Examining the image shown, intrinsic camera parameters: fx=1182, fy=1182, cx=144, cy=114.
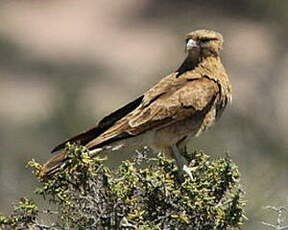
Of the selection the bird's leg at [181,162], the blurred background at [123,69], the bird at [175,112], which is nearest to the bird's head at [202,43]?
the bird at [175,112]

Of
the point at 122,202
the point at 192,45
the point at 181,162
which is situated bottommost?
the point at 122,202

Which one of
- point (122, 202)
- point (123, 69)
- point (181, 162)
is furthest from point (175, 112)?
point (123, 69)

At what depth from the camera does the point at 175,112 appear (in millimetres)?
5801

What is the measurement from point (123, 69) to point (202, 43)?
39.5 ft

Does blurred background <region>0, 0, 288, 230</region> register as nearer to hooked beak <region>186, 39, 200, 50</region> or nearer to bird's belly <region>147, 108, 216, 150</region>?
hooked beak <region>186, 39, 200, 50</region>

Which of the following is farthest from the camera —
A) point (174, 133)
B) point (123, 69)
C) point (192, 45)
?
point (123, 69)

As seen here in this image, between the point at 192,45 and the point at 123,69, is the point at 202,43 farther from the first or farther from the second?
the point at 123,69

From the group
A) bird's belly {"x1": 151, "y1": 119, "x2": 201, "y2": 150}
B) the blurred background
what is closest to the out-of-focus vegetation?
bird's belly {"x1": 151, "y1": 119, "x2": 201, "y2": 150}

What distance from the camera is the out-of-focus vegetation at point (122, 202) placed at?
465 centimetres

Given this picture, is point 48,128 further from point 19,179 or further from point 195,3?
point 195,3

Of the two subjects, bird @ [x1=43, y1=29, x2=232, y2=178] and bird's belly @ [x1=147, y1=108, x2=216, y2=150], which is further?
bird's belly @ [x1=147, y1=108, x2=216, y2=150]

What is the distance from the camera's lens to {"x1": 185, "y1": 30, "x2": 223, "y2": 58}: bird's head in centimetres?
609

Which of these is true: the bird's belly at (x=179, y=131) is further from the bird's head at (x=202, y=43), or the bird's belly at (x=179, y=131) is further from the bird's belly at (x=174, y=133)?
the bird's head at (x=202, y=43)

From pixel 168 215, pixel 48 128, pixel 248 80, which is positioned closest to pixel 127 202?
pixel 168 215
